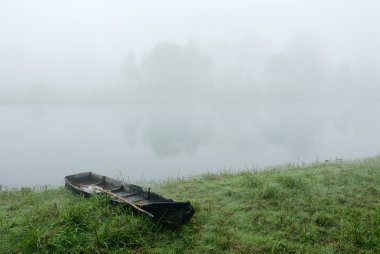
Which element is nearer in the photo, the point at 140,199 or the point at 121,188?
the point at 140,199

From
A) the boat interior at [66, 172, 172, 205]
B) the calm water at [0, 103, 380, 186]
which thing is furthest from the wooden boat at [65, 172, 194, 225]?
the calm water at [0, 103, 380, 186]

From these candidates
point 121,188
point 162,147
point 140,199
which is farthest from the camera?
point 162,147

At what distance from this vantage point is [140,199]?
29.0 ft

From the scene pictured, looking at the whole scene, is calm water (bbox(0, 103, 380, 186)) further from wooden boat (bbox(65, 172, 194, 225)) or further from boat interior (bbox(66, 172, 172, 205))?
wooden boat (bbox(65, 172, 194, 225))

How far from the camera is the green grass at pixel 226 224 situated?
6434mm

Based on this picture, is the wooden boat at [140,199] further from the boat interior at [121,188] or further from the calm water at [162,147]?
the calm water at [162,147]

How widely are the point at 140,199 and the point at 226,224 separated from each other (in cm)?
248

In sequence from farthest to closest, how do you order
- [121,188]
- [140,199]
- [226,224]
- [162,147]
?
[162,147] < [121,188] < [140,199] < [226,224]

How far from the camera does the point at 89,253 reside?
6.22 metres

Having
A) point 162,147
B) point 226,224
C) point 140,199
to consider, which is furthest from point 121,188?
point 162,147

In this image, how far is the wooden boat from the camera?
23.5 feet

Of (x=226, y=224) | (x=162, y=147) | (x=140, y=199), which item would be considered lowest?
(x=162, y=147)

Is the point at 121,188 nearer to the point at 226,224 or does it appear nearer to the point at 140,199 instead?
the point at 140,199

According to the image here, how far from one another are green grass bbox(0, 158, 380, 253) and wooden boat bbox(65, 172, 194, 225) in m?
0.21
